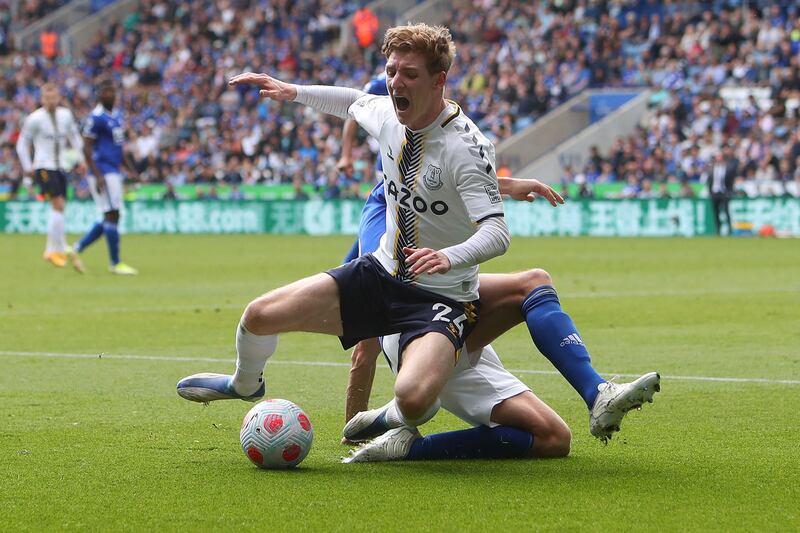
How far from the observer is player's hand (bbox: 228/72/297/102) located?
629 cm

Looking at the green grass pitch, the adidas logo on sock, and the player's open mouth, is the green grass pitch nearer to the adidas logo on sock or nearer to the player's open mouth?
the adidas logo on sock

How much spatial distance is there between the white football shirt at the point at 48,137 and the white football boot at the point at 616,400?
589 inches


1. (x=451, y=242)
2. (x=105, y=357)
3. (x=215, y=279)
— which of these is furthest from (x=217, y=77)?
(x=451, y=242)

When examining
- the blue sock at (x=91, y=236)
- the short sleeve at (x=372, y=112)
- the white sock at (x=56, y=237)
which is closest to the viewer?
the short sleeve at (x=372, y=112)

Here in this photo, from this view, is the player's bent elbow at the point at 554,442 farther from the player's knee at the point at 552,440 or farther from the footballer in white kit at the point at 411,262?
the footballer in white kit at the point at 411,262

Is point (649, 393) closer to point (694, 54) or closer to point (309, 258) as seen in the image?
point (309, 258)

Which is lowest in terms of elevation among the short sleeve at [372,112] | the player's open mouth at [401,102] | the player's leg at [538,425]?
the player's leg at [538,425]

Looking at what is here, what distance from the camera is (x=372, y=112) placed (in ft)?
20.3

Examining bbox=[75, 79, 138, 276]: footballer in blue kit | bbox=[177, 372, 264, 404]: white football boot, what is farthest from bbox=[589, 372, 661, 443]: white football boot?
bbox=[75, 79, 138, 276]: footballer in blue kit

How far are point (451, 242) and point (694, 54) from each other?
2982 cm

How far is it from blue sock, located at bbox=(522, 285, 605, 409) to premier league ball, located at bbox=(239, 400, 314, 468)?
1.04 meters

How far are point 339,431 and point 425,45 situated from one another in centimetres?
196

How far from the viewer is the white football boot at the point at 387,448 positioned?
228 inches

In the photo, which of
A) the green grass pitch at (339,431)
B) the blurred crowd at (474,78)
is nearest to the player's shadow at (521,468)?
the green grass pitch at (339,431)
